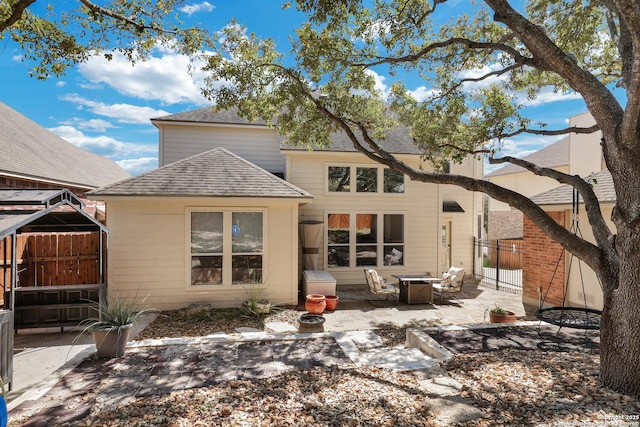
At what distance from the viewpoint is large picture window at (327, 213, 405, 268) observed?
41.2 ft

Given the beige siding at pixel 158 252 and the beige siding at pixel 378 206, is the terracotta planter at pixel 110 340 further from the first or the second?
the beige siding at pixel 378 206

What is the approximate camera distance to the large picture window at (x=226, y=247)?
29.0 ft

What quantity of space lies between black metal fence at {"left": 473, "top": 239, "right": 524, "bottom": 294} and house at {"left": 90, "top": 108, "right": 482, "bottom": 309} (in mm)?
2251

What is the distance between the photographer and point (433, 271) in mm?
13070

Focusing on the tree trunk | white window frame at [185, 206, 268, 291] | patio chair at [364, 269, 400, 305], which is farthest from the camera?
patio chair at [364, 269, 400, 305]

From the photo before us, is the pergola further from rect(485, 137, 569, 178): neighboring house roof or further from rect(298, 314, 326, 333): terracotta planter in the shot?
rect(485, 137, 569, 178): neighboring house roof

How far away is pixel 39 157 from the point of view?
1482 centimetres

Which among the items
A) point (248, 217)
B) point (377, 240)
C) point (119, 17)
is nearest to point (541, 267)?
point (377, 240)

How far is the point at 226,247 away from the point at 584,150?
69.4 feet

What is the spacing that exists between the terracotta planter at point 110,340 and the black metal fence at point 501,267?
1210cm

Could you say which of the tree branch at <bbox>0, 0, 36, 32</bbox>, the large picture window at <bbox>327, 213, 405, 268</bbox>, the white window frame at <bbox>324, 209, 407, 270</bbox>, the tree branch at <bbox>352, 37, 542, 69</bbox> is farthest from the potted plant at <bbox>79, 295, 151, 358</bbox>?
the large picture window at <bbox>327, 213, 405, 268</bbox>

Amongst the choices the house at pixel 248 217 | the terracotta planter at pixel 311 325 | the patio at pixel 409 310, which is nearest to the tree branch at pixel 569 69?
the terracotta planter at pixel 311 325

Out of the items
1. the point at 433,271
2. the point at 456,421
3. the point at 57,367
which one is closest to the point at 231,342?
the point at 57,367

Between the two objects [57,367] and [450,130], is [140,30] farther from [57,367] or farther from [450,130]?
[450,130]
